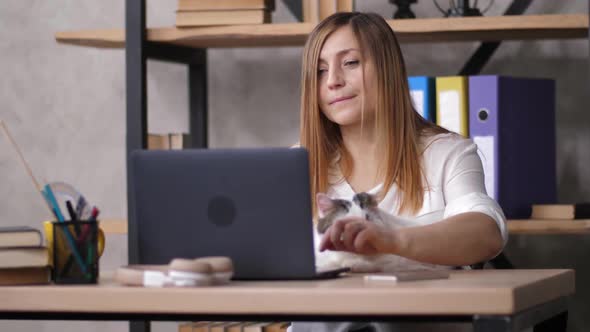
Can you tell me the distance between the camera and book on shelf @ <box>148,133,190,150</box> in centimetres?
265

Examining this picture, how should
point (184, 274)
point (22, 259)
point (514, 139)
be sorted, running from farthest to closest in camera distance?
point (514, 139), point (22, 259), point (184, 274)

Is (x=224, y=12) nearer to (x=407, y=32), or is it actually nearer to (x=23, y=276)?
(x=407, y=32)

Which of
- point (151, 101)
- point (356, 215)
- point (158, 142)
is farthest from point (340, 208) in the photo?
point (151, 101)

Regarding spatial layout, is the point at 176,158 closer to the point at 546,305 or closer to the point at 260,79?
the point at 546,305

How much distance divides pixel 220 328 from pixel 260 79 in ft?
2.76

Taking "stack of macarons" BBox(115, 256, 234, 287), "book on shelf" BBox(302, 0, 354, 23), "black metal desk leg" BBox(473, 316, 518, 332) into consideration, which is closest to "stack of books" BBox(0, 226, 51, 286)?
"stack of macarons" BBox(115, 256, 234, 287)

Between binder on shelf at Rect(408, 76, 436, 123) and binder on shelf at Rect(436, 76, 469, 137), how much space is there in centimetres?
2

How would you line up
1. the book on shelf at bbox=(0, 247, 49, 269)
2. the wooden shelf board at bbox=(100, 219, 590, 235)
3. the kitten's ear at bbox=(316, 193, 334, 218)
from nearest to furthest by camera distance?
the book on shelf at bbox=(0, 247, 49, 269), the kitten's ear at bbox=(316, 193, 334, 218), the wooden shelf board at bbox=(100, 219, 590, 235)

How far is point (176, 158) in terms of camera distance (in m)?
1.38

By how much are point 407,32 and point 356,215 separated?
104 cm

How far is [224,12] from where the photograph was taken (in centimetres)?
253

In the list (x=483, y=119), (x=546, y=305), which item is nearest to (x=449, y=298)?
(x=546, y=305)

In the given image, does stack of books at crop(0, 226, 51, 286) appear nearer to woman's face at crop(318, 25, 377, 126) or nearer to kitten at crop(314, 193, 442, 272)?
kitten at crop(314, 193, 442, 272)

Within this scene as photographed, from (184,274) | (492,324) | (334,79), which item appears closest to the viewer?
(492,324)
